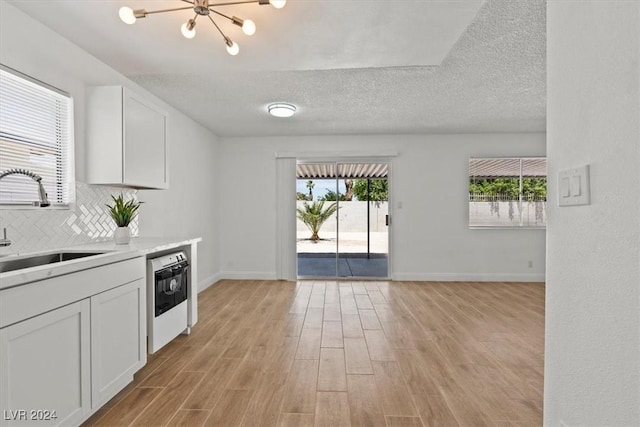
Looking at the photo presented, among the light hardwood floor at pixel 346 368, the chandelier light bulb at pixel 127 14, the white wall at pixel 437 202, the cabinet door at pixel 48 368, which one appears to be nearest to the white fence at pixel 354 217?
the white wall at pixel 437 202

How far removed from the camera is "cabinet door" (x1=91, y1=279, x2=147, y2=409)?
69.4 inches

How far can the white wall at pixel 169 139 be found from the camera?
2105mm

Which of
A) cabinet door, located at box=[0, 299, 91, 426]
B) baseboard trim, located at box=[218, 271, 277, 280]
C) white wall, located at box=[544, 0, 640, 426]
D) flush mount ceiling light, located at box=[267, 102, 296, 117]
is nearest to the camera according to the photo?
white wall, located at box=[544, 0, 640, 426]

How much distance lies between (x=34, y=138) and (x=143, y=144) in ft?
2.44

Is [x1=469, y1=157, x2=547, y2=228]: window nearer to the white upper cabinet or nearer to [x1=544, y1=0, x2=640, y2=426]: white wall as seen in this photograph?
[x1=544, y1=0, x2=640, y2=426]: white wall

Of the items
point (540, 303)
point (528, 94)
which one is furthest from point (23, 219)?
point (540, 303)

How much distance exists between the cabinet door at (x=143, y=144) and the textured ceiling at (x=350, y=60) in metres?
0.41

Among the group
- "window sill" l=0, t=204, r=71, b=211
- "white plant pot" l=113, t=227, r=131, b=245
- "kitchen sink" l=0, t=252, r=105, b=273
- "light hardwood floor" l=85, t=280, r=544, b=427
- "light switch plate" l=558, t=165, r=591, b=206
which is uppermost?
"light switch plate" l=558, t=165, r=591, b=206

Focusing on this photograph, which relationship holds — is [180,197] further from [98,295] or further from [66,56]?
[98,295]

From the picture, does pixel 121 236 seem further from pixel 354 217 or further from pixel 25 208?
pixel 354 217

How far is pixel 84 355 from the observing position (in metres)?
1.66

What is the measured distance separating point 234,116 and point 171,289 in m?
2.69

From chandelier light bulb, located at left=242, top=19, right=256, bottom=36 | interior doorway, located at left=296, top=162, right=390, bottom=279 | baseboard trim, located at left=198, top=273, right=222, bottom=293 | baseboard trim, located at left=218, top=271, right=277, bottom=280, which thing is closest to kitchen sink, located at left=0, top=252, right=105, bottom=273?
chandelier light bulb, located at left=242, top=19, right=256, bottom=36

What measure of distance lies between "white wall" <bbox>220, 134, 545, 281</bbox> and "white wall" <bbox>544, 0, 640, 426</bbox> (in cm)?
440
